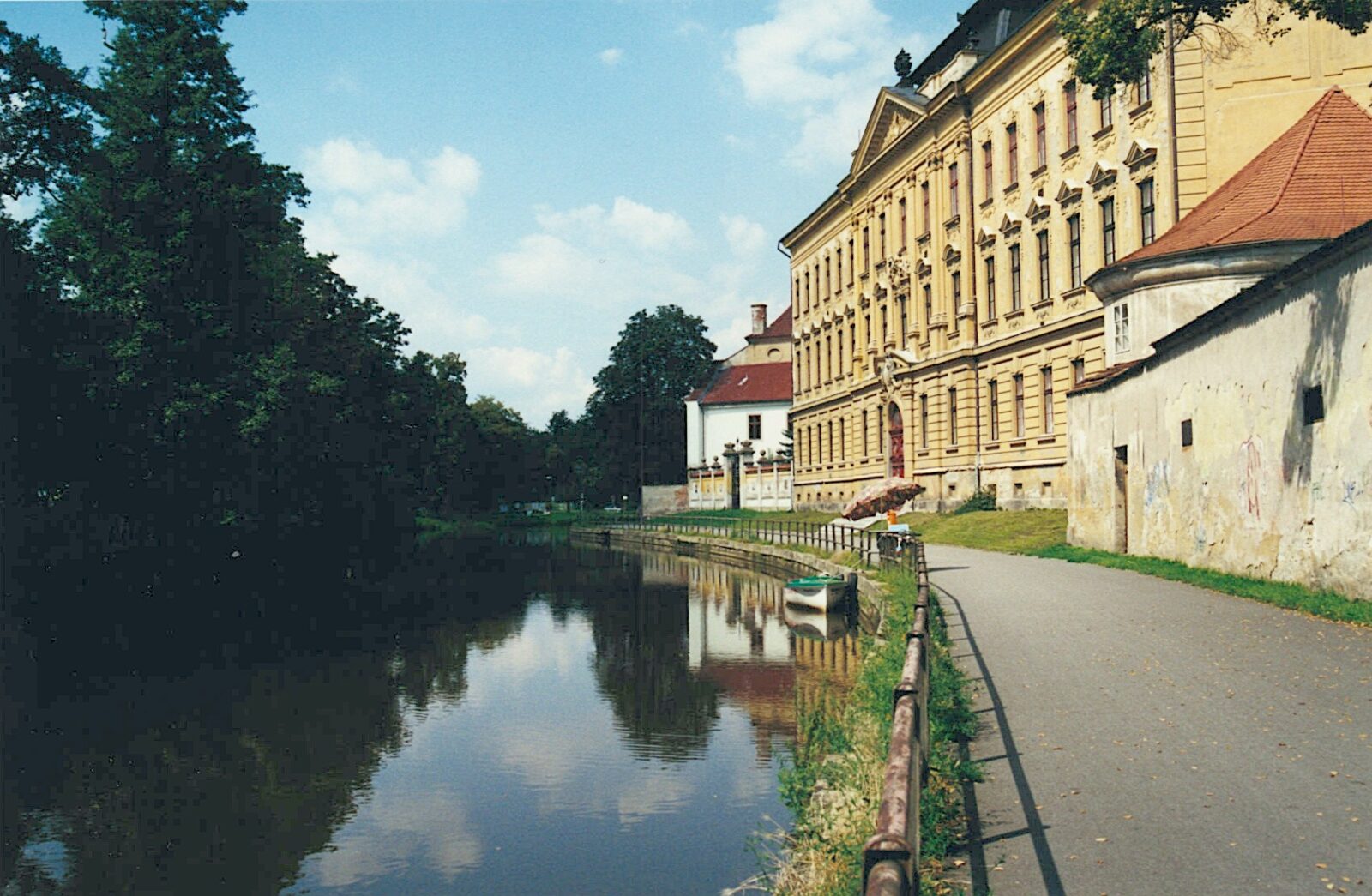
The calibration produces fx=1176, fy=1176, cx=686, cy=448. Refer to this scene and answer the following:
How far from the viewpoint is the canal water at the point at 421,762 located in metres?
9.75

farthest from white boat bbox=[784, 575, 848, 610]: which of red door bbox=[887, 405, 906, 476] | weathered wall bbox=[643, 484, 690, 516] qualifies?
weathered wall bbox=[643, 484, 690, 516]

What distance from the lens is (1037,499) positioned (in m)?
35.4

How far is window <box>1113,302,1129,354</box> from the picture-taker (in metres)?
25.1

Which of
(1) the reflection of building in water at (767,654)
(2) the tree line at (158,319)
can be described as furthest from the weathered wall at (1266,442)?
(2) the tree line at (158,319)

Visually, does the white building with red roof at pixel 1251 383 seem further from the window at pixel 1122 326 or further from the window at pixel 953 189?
the window at pixel 953 189

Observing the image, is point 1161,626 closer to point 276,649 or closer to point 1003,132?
point 276,649

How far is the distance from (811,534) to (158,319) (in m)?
22.4

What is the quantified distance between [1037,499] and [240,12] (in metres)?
26.5

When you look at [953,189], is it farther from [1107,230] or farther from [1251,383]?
[1251,383]

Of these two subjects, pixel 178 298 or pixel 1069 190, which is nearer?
pixel 178 298

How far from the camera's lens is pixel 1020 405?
1470 inches

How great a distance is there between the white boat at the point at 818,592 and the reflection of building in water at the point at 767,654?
30 cm

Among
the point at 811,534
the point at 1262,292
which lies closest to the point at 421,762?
the point at 1262,292

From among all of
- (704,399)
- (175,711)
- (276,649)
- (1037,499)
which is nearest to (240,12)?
(276,649)
